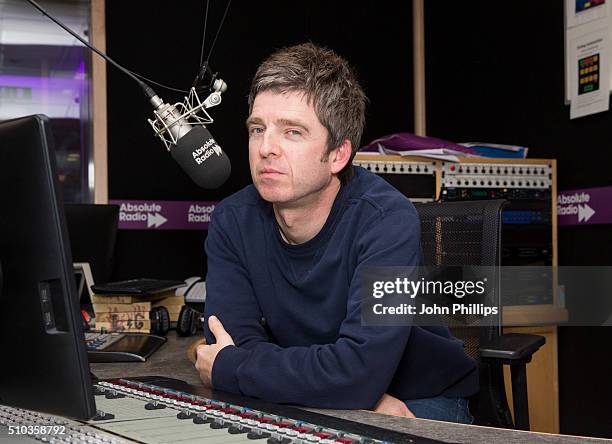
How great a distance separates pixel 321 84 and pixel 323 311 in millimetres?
436

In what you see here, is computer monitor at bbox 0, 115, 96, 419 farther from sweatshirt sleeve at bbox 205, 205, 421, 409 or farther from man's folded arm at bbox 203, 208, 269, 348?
man's folded arm at bbox 203, 208, 269, 348

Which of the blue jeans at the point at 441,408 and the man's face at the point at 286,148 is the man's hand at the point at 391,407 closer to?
the blue jeans at the point at 441,408

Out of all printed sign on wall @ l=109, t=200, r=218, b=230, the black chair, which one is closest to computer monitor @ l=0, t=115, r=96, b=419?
the black chair

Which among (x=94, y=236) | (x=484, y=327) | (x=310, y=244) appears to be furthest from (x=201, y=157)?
(x=94, y=236)

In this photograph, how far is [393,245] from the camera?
54.7 inches

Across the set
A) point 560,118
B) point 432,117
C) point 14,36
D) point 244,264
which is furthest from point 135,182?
point 244,264

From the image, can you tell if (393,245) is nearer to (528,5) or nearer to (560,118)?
(560,118)

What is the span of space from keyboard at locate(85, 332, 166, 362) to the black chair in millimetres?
719

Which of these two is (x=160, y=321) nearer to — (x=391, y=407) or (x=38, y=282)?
(x=391, y=407)

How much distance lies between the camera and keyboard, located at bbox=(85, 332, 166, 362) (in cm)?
157

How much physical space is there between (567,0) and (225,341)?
2.65 metres

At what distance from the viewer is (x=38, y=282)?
2.88ft

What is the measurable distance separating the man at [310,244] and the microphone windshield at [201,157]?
8 cm

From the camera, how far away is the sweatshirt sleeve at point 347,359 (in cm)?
121
